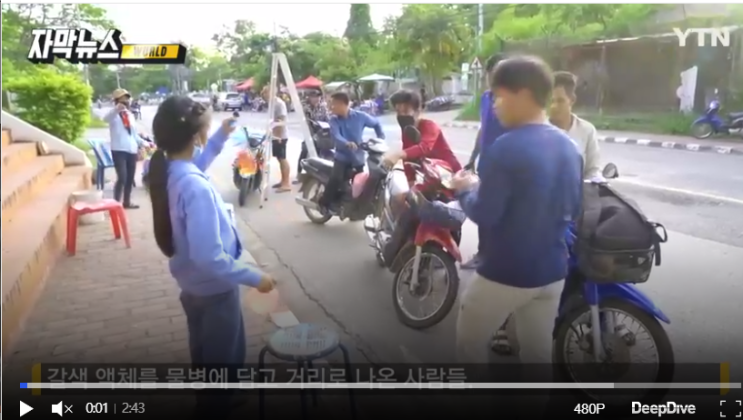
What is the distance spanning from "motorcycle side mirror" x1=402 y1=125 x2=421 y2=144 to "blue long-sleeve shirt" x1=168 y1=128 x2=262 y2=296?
2.61 ft

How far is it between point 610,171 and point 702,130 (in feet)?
1.41

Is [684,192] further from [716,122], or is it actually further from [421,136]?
[421,136]

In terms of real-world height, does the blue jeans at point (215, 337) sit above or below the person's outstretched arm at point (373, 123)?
below

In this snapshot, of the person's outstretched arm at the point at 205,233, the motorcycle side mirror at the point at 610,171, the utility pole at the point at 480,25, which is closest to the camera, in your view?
the person's outstretched arm at the point at 205,233

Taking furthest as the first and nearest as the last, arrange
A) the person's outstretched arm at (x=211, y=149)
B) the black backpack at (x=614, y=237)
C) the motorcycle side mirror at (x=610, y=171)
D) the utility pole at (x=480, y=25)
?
the motorcycle side mirror at (x=610, y=171)
the utility pole at (x=480, y=25)
the black backpack at (x=614, y=237)
the person's outstretched arm at (x=211, y=149)

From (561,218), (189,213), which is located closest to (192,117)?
(189,213)

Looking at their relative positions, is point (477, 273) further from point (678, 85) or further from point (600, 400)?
point (678, 85)

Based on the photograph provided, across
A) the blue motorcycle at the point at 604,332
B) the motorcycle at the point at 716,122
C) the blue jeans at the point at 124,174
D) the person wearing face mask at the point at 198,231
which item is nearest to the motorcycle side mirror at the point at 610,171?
the blue motorcycle at the point at 604,332

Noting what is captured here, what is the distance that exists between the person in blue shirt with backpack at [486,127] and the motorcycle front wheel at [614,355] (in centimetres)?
42

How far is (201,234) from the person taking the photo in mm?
1457

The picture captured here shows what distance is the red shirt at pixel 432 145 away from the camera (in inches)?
82.7

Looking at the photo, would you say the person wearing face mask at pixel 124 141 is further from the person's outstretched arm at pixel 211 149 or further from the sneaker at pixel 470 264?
the sneaker at pixel 470 264

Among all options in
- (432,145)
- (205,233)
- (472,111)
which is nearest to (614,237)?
(472,111)
